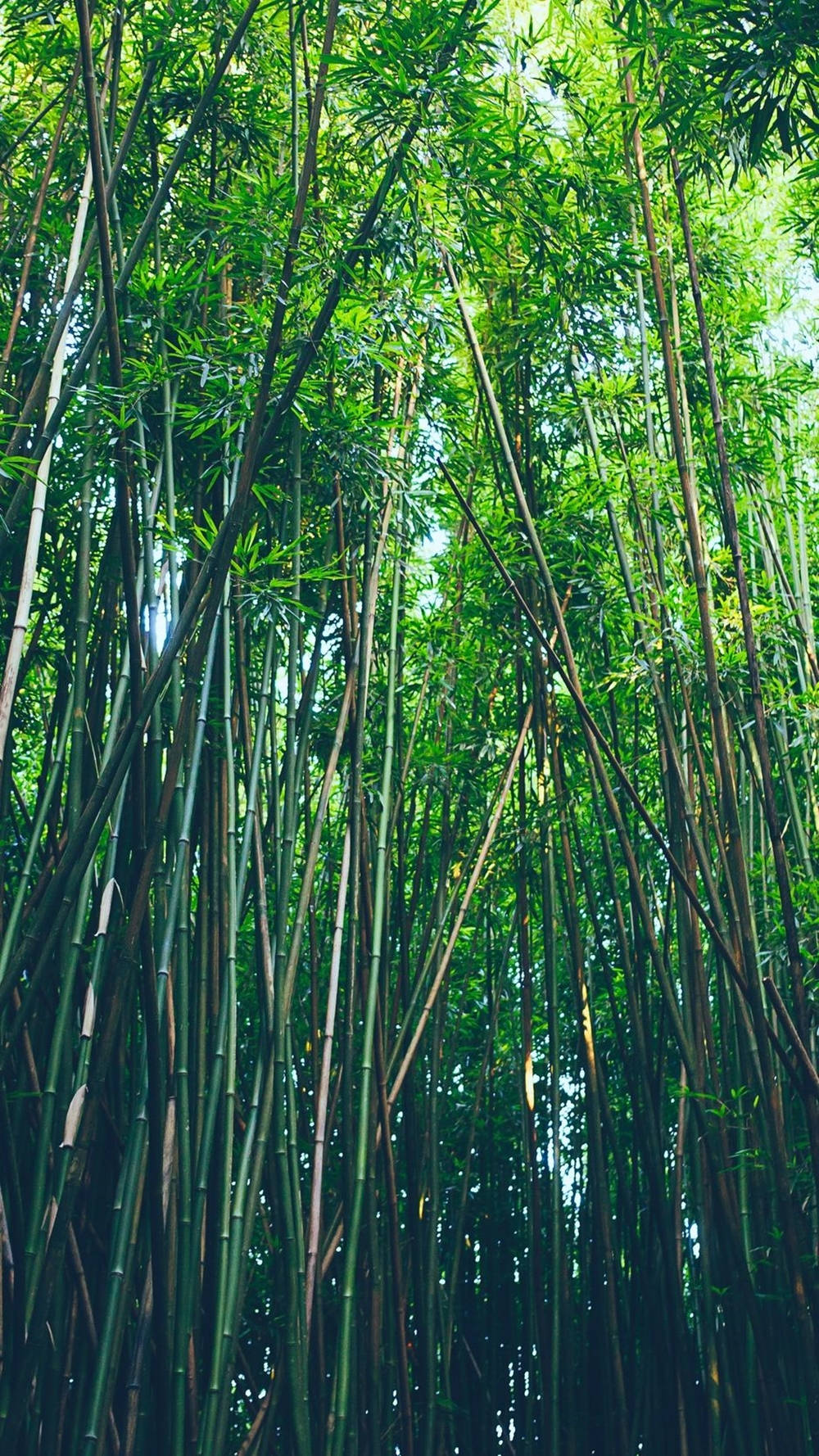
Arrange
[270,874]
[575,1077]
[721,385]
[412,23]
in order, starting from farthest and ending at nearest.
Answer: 1. [575,1077]
2. [721,385]
3. [270,874]
4. [412,23]

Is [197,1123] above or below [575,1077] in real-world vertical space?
below

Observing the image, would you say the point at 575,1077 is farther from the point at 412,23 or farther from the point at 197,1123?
the point at 412,23

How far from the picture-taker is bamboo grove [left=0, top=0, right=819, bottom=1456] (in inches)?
97.6

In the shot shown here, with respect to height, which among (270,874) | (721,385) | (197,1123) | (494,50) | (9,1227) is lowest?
(9,1227)

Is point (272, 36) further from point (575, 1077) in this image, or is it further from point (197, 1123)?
point (575, 1077)

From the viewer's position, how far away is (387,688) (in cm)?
349

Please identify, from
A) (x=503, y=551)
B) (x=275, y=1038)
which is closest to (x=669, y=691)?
(x=503, y=551)

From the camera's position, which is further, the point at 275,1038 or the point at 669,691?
the point at 669,691

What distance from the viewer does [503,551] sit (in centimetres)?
398

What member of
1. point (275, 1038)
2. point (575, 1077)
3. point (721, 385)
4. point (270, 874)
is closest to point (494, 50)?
point (721, 385)

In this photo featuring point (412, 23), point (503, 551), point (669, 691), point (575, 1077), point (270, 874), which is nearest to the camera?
point (412, 23)

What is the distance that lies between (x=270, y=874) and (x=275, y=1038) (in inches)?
23.9

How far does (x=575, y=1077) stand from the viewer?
4.70 metres

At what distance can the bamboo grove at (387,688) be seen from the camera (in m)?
2.48
